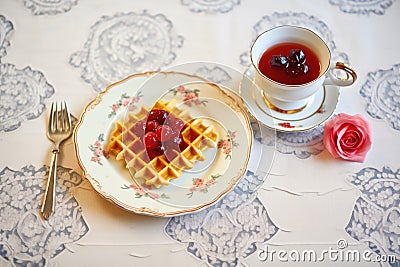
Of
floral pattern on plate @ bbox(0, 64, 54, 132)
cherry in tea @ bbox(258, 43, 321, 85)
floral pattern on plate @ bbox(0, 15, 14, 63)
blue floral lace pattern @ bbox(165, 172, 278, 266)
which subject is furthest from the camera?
floral pattern on plate @ bbox(0, 15, 14, 63)

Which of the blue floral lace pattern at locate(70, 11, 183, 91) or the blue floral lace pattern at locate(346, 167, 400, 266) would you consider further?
the blue floral lace pattern at locate(70, 11, 183, 91)

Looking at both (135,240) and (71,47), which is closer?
(135,240)

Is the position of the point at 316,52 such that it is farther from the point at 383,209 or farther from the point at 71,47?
the point at 71,47

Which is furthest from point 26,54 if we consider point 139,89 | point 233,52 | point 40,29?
point 233,52

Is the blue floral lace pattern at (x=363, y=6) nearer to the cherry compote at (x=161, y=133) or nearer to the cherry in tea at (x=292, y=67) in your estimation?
the cherry in tea at (x=292, y=67)

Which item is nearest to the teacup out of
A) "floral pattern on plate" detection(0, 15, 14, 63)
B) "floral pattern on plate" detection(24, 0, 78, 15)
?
"floral pattern on plate" detection(24, 0, 78, 15)

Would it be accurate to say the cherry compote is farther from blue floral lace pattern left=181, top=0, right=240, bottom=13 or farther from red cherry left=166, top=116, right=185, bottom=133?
blue floral lace pattern left=181, top=0, right=240, bottom=13

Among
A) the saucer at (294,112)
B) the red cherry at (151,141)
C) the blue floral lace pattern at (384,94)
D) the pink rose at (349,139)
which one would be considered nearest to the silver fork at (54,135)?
the red cherry at (151,141)

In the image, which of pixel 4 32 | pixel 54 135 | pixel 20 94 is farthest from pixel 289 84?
pixel 4 32
